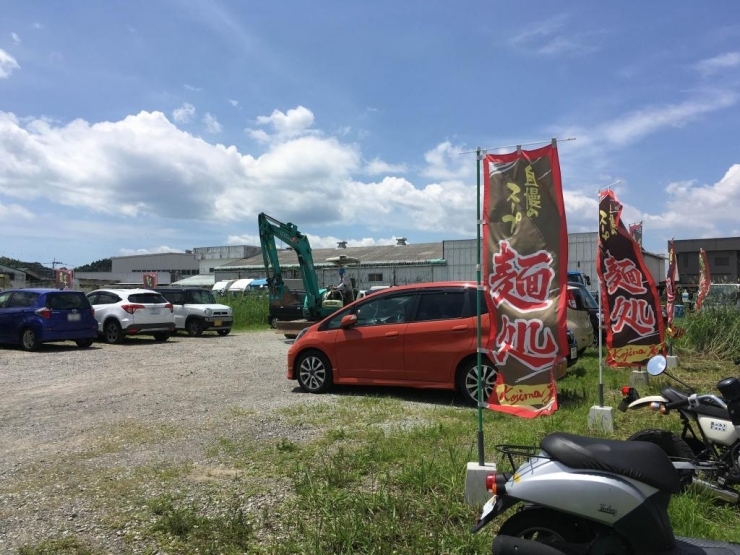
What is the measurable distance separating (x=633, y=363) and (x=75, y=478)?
23.3ft

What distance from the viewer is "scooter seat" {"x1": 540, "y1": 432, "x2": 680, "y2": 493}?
113 inches

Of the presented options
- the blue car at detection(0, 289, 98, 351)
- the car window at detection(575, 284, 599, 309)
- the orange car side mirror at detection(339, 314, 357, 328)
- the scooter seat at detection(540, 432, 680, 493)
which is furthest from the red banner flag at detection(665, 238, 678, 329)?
the blue car at detection(0, 289, 98, 351)

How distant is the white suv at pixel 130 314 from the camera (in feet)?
55.5

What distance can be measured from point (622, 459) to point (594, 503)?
0.90 ft

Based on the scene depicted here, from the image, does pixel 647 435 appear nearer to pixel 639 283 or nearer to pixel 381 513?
pixel 381 513

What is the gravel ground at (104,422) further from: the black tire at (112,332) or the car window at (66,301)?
the black tire at (112,332)

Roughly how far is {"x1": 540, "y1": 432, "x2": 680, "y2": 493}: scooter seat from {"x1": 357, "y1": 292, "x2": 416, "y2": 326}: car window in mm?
5356

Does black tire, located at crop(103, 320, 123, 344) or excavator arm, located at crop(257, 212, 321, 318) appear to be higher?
excavator arm, located at crop(257, 212, 321, 318)

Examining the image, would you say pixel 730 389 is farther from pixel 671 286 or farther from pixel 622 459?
pixel 671 286

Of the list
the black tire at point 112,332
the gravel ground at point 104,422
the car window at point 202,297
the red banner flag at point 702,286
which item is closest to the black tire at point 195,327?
the car window at point 202,297

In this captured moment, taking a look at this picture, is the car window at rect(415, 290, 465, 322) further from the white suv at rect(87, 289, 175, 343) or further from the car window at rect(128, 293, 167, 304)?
the car window at rect(128, 293, 167, 304)

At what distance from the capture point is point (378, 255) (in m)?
49.0

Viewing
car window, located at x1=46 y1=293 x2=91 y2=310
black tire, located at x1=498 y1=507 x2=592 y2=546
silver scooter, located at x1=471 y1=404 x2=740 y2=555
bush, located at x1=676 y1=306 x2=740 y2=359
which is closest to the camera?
silver scooter, located at x1=471 y1=404 x2=740 y2=555

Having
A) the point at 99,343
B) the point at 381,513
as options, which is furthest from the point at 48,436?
the point at 99,343
